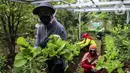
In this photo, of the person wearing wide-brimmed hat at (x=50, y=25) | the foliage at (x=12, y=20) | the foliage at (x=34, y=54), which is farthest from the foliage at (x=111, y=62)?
the foliage at (x=34, y=54)

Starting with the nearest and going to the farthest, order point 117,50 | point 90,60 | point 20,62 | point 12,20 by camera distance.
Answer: point 20,62 < point 90,60 < point 12,20 < point 117,50

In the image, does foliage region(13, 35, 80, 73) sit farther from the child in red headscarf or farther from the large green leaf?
the child in red headscarf

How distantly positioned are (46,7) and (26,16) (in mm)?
5352

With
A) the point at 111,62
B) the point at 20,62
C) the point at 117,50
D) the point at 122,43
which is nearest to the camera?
the point at 20,62

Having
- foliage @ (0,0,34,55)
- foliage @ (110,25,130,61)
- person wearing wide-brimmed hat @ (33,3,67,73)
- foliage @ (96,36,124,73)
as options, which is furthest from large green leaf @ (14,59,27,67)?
foliage @ (110,25,130,61)

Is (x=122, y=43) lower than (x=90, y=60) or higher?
lower

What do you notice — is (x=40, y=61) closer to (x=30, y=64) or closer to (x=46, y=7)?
(x=30, y=64)

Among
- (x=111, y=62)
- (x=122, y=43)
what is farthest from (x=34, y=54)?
(x=122, y=43)

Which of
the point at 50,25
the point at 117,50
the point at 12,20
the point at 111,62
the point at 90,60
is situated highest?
the point at 50,25

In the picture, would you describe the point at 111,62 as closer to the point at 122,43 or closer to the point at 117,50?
the point at 117,50

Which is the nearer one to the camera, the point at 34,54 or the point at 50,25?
the point at 34,54

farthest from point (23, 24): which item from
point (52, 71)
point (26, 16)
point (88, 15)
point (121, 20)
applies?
point (88, 15)

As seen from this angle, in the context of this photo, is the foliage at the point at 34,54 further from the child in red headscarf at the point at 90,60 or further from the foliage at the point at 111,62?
the child in red headscarf at the point at 90,60

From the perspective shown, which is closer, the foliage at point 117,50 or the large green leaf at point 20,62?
the large green leaf at point 20,62
